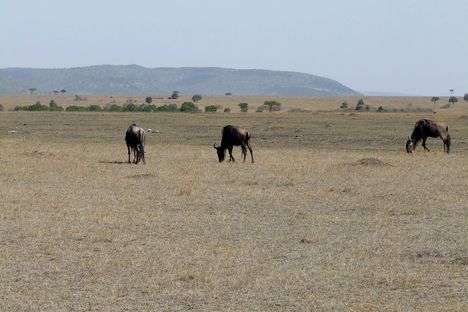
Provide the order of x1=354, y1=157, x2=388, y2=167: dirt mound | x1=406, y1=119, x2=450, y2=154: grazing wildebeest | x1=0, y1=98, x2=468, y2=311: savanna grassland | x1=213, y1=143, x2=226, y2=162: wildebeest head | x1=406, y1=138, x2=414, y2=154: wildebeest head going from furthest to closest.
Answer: x1=406, y1=119, x2=450, y2=154: grazing wildebeest → x1=406, y1=138, x2=414, y2=154: wildebeest head → x1=213, y1=143, x2=226, y2=162: wildebeest head → x1=354, y1=157, x2=388, y2=167: dirt mound → x1=0, y1=98, x2=468, y2=311: savanna grassland

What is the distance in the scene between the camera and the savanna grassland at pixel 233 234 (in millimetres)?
10133

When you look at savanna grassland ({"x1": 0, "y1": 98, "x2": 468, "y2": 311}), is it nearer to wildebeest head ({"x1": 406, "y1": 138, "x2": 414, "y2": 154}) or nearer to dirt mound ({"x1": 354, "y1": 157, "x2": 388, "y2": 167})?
dirt mound ({"x1": 354, "y1": 157, "x2": 388, "y2": 167})

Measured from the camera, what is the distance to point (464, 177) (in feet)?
77.9

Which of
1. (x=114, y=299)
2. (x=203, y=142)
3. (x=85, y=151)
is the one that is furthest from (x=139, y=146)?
(x=114, y=299)

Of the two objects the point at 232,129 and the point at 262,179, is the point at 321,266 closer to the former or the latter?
the point at 262,179

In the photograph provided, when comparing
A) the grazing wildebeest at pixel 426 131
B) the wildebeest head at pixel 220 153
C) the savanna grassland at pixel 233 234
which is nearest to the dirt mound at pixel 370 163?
the savanna grassland at pixel 233 234

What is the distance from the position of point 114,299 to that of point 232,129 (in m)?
19.7

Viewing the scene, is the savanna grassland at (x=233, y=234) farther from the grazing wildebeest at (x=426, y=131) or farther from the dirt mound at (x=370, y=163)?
the grazing wildebeest at (x=426, y=131)

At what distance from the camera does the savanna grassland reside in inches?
399

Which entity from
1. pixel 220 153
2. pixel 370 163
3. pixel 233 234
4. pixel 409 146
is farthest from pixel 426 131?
pixel 233 234

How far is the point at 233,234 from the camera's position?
47.1 feet

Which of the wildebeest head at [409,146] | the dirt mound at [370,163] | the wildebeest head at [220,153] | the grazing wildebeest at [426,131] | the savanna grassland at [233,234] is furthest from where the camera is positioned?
the grazing wildebeest at [426,131]

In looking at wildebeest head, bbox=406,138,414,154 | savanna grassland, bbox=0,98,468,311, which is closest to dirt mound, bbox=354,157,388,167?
savanna grassland, bbox=0,98,468,311

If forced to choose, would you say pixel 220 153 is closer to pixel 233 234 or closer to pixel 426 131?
pixel 426 131
